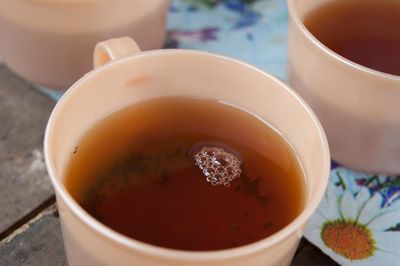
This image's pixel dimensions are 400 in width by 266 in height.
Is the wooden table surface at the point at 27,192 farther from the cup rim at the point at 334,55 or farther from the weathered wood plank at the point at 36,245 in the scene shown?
the cup rim at the point at 334,55

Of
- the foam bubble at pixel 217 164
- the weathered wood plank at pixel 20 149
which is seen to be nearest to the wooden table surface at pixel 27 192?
the weathered wood plank at pixel 20 149

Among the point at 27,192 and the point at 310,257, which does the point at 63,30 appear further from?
the point at 310,257

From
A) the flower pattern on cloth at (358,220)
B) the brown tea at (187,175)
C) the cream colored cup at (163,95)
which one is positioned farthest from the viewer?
Answer: the flower pattern on cloth at (358,220)

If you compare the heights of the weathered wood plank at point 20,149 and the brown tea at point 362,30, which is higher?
the brown tea at point 362,30

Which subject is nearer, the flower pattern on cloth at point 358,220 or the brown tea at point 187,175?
the brown tea at point 187,175

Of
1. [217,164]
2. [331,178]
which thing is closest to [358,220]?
[331,178]

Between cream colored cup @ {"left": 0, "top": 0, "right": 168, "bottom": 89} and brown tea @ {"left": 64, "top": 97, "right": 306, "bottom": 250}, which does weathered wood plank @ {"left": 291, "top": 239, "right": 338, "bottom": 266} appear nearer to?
brown tea @ {"left": 64, "top": 97, "right": 306, "bottom": 250}

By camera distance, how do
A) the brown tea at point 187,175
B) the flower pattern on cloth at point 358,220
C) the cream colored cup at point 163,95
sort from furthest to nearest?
the flower pattern on cloth at point 358,220 → the brown tea at point 187,175 → the cream colored cup at point 163,95

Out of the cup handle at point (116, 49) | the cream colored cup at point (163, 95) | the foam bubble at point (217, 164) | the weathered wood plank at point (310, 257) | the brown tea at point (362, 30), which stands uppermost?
the cup handle at point (116, 49)
